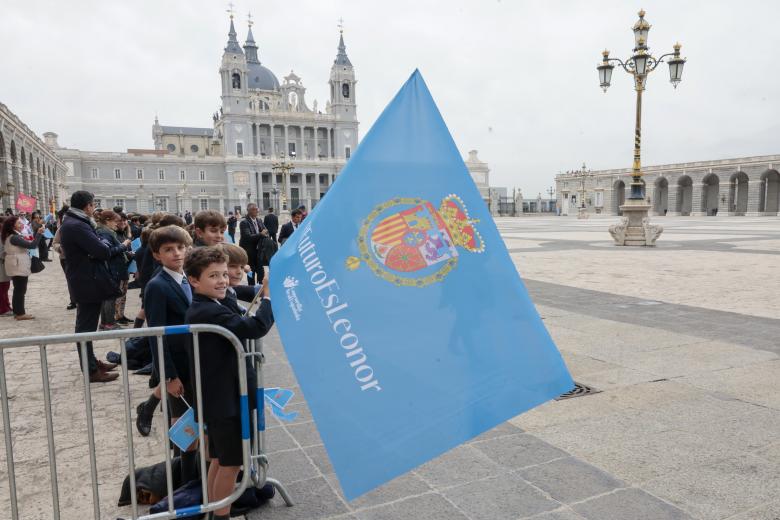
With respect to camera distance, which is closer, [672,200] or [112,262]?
[112,262]

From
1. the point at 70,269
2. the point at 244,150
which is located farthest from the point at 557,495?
the point at 244,150

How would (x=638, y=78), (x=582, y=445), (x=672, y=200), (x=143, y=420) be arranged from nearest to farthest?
1. (x=582, y=445)
2. (x=143, y=420)
3. (x=638, y=78)
4. (x=672, y=200)

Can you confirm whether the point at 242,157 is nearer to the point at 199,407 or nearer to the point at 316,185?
the point at 316,185

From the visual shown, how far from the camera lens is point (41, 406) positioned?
4.09m

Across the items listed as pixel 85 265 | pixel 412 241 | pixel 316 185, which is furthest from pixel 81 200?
pixel 316 185

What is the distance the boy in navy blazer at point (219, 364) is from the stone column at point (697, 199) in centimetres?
7731

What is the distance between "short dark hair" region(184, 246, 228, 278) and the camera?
239 centimetres

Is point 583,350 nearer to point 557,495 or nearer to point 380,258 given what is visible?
point 557,495

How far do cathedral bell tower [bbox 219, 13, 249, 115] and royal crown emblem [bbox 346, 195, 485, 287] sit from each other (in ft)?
288

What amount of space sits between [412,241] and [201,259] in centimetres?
106

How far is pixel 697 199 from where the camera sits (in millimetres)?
69188

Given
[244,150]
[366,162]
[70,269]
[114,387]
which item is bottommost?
[114,387]

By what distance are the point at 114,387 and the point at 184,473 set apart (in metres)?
2.26

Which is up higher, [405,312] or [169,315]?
[405,312]
